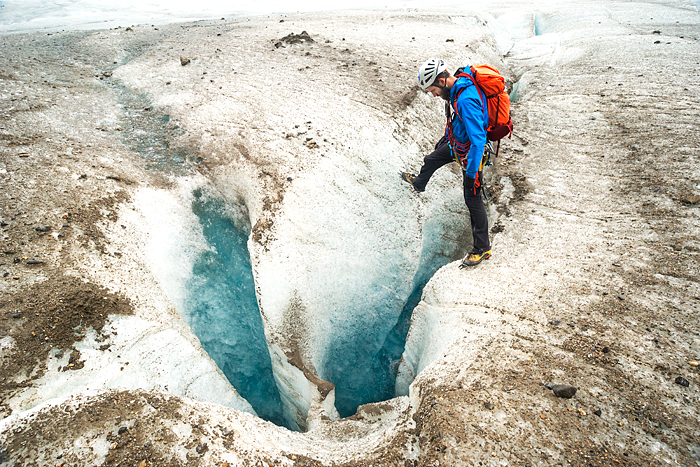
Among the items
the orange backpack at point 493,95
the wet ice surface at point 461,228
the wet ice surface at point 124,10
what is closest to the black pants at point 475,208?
the wet ice surface at point 461,228

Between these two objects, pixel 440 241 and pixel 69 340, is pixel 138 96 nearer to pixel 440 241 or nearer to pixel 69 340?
pixel 69 340

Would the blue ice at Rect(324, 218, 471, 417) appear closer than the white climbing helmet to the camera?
No

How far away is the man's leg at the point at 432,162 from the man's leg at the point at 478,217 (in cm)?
67

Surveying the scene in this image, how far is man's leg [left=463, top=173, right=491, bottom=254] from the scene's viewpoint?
484 cm

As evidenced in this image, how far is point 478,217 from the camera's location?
495 cm

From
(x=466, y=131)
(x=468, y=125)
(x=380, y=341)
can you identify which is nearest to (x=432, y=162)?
(x=466, y=131)

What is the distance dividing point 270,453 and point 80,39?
12628 mm

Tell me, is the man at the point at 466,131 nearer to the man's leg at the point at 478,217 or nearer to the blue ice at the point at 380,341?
the man's leg at the point at 478,217

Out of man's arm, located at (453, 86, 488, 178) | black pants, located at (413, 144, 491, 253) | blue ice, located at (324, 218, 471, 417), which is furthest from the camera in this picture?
blue ice, located at (324, 218, 471, 417)

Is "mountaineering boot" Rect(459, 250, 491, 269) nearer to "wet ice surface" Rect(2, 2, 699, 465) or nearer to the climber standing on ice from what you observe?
the climber standing on ice

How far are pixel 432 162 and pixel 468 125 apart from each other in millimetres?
1392

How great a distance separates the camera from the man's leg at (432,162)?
5314 millimetres

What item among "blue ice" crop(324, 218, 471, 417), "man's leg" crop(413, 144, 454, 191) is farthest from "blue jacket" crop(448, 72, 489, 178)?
"blue ice" crop(324, 218, 471, 417)

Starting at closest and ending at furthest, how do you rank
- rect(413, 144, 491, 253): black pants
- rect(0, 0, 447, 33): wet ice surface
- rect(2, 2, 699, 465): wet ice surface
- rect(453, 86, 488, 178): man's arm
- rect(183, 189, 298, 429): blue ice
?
rect(2, 2, 699, 465): wet ice surface, rect(453, 86, 488, 178): man's arm, rect(413, 144, 491, 253): black pants, rect(183, 189, 298, 429): blue ice, rect(0, 0, 447, 33): wet ice surface
